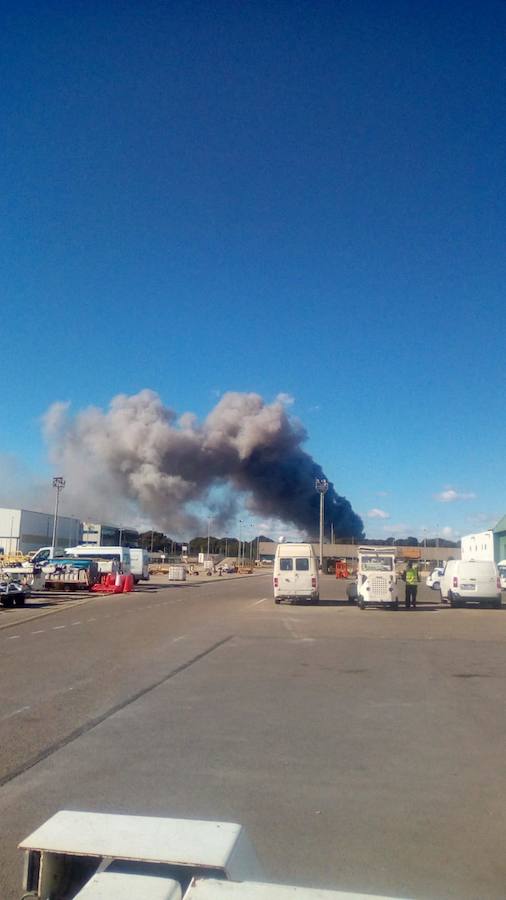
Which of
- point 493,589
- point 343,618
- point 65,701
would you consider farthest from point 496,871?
point 493,589

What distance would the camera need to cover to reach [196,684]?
9.18m

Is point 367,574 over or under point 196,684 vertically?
over

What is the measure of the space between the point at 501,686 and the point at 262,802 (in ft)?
17.8

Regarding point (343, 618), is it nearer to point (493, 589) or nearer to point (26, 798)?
point (493, 589)

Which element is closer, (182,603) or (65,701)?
(65,701)

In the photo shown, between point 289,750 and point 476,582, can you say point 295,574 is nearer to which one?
point 476,582

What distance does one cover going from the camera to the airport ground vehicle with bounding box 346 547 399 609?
22.8 m

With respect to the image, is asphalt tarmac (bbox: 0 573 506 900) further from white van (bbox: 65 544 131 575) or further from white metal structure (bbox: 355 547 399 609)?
white van (bbox: 65 544 131 575)

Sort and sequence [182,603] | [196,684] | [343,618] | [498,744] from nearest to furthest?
1. [498,744]
2. [196,684]
3. [343,618]
4. [182,603]

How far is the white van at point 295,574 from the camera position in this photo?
24672mm

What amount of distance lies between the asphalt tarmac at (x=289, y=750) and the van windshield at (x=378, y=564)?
10.2 metres

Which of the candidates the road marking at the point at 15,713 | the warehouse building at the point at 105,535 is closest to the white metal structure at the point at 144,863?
the road marking at the point at 15,713

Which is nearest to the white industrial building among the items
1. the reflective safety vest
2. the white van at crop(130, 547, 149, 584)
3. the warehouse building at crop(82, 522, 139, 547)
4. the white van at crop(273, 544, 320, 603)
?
the warehouse building at crop(82, 522, 139, 547)

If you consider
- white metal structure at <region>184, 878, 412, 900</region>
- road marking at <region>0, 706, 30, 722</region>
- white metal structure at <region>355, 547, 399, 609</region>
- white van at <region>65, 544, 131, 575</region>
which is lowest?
road marking at <region>0, 706, 30, 722</region>
